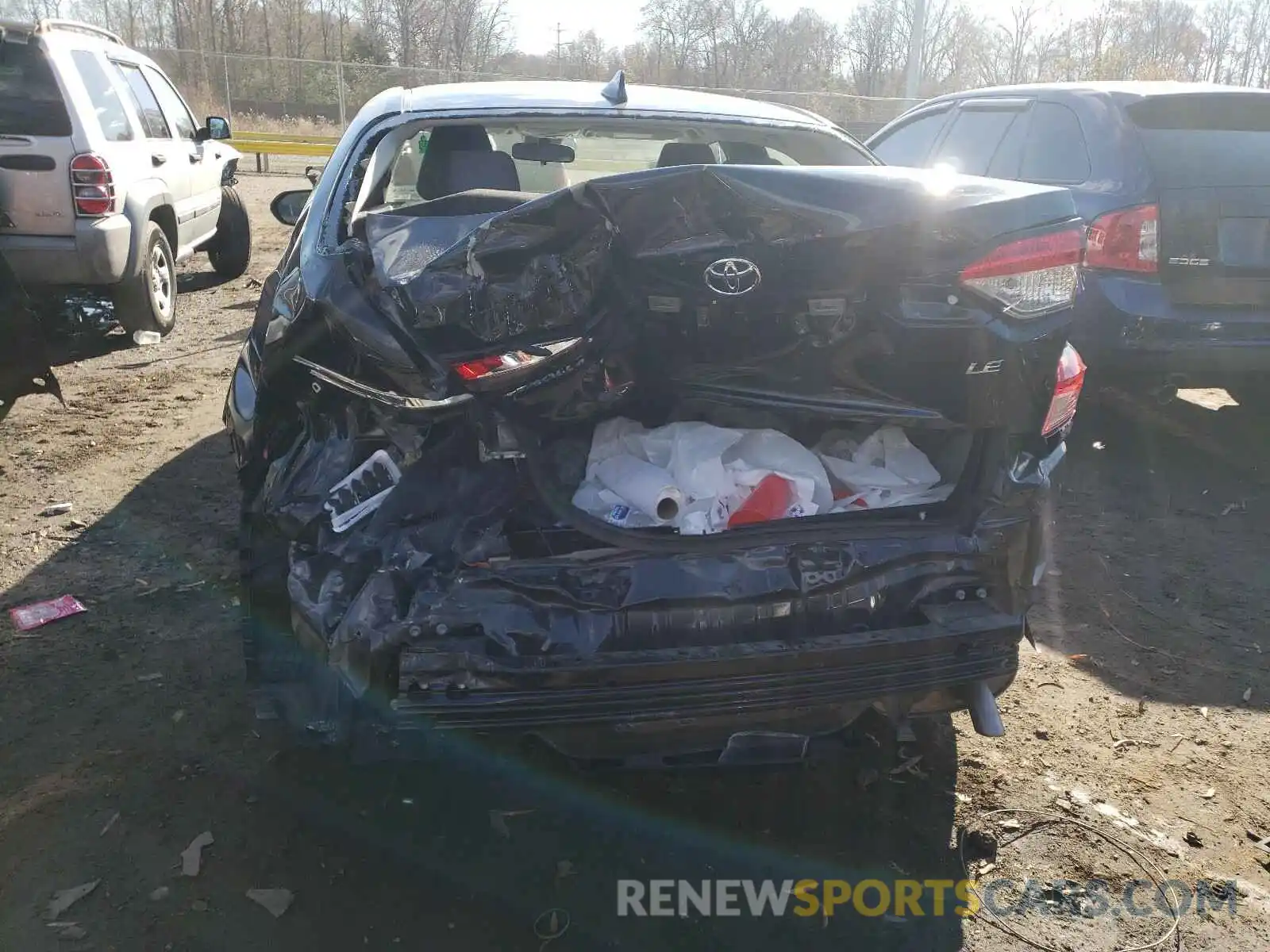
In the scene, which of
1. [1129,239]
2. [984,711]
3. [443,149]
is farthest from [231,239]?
[984,711]

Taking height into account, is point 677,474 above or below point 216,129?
below

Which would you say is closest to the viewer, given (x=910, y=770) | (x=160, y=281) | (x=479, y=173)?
→ (x=910, y=770)

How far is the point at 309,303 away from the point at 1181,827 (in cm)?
262

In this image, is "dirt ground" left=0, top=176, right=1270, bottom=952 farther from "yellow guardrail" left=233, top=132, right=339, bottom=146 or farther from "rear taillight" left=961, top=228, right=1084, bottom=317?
"yellow guardrail" left=233, top=132, right=339, bottom=146

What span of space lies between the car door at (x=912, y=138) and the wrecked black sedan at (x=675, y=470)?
4.50 meters

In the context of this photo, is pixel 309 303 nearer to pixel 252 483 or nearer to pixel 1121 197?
pixel 252 483

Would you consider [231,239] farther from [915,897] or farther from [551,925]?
[915,897]

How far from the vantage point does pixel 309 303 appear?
2463 millimetres

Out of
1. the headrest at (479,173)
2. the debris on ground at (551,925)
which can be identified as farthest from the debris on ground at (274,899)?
the headrest at (479,173)

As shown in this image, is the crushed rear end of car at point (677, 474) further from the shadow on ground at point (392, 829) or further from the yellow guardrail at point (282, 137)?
the yellow guardrail at point (282, 137)

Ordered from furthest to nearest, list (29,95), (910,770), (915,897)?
1. (29,95)
2. (910,770)
3. (915,897)

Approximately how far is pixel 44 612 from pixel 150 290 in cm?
396

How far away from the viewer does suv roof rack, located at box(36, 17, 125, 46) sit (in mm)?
6023

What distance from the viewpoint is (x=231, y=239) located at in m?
9.14
